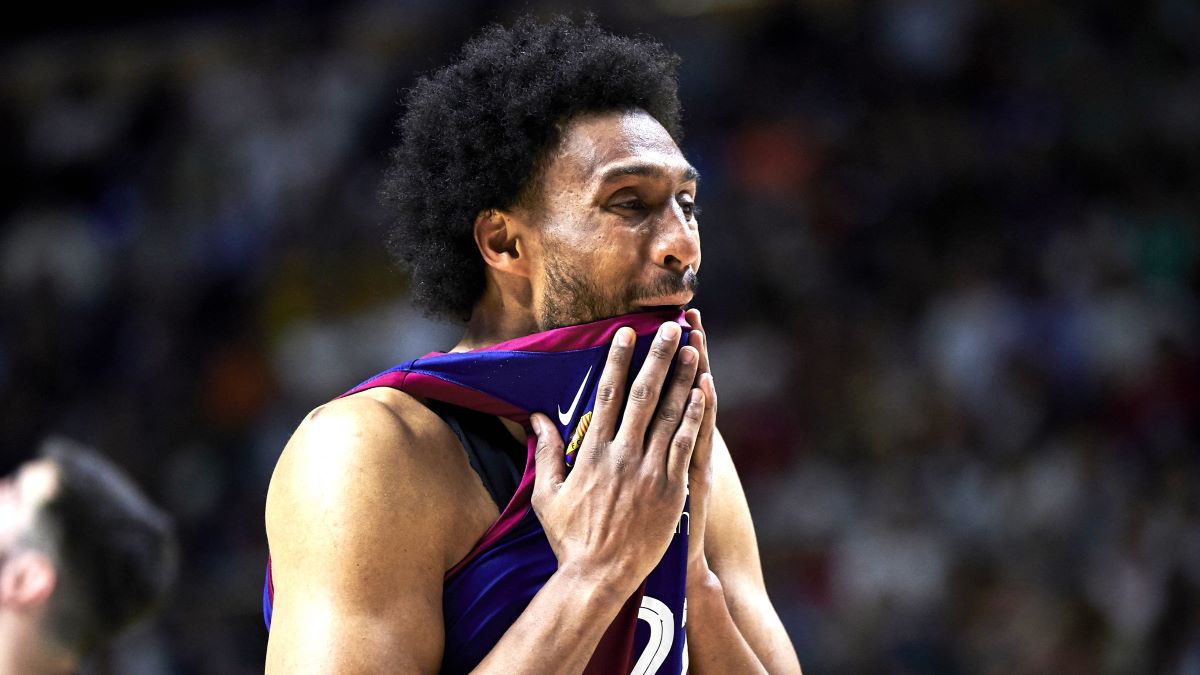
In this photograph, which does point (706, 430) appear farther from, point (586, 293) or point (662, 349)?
point (586, 293)

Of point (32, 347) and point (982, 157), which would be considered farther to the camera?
point (32, 347)

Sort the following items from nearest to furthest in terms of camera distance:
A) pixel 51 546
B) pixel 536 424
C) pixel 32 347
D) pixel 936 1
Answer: pixel 536 424 < pixel 51 546 < pixel 936 1 < pixel 32 347

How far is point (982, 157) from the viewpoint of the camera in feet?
27.3

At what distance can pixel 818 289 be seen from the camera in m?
8.25

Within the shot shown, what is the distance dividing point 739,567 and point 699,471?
396mm

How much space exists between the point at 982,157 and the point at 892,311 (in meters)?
1.17

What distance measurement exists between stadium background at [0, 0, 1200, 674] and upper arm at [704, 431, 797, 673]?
398 centimetres

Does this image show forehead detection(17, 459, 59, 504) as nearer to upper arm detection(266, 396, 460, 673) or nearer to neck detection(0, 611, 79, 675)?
neck detection(0, 611, 79, 675)

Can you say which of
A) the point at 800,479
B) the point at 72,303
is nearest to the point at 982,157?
the point at 800,479

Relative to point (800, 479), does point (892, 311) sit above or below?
above

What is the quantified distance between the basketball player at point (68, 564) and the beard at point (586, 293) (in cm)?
129

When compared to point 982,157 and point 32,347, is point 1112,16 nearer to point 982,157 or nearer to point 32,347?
point 982,157

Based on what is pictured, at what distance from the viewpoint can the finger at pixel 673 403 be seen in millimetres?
2410

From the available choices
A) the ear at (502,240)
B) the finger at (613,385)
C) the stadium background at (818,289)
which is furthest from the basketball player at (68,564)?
the stadium background at (818,289)
